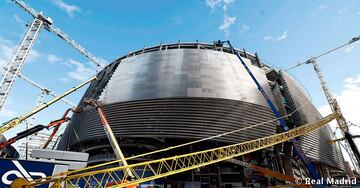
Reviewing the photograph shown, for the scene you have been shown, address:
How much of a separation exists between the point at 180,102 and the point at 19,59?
34.3 metres

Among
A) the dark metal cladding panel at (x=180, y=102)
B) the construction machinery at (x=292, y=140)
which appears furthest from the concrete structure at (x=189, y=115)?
the construction machinery at (x=292, y=140)

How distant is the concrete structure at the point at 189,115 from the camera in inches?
1265

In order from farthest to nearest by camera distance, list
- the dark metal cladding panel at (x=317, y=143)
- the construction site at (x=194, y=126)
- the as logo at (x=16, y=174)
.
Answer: the dark metal cladding panel at (x=317, y=143), the construction site at (x=194, y=126), the as logo at (x=16, y=174)

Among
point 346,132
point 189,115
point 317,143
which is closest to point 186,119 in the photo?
point 189,115

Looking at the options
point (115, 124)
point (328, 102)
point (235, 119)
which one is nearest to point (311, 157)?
point (235, 119)

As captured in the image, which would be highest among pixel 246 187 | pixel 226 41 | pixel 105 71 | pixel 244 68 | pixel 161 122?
pixel 226 41

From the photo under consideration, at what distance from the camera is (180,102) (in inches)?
1307

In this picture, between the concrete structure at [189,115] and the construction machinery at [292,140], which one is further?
the concrete structure at [189,115]

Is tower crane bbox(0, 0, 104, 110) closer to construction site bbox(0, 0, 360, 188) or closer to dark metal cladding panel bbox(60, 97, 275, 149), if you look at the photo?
construction site bbox(0, 0, 360, 188)

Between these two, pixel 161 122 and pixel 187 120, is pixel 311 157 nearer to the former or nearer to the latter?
pixel 187 120

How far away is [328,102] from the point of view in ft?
161

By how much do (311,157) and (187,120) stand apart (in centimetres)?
2438

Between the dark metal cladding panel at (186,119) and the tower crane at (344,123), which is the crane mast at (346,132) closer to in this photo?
the tower crane at (344,123)

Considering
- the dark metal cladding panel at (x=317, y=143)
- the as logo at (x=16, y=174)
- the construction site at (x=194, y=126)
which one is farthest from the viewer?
the dark metal cladding panel at (x=317, y=143)
